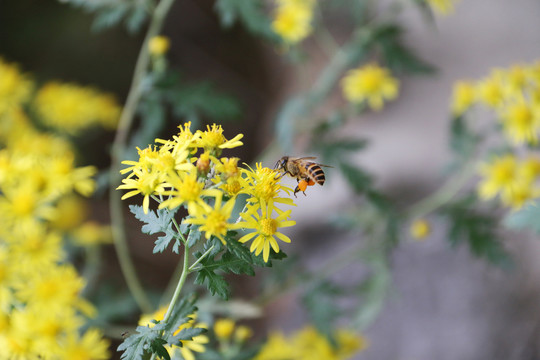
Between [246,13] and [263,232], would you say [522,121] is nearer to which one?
[246,13]

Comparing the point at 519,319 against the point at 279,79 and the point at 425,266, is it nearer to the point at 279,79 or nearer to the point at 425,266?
the point at 425,266

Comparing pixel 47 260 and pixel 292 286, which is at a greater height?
pixel 292 286

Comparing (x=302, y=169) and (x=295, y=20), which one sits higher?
(x=295, y=20)

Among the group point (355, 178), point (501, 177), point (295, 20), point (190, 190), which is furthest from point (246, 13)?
point (501, 177)

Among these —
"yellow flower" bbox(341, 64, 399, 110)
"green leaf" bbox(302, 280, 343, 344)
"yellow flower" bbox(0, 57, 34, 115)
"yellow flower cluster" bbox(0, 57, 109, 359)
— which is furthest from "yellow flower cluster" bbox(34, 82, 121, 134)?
"green leaf" bbox(302, 280, 343, 344)

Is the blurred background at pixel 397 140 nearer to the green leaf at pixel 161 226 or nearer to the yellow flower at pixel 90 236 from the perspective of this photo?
the yellow flower at pixel 90 236

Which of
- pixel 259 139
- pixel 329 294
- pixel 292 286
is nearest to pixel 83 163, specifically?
pixel 259 139

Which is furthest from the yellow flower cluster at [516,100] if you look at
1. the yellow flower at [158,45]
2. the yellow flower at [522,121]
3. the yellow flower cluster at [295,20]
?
the yellow flower at [158,45]
